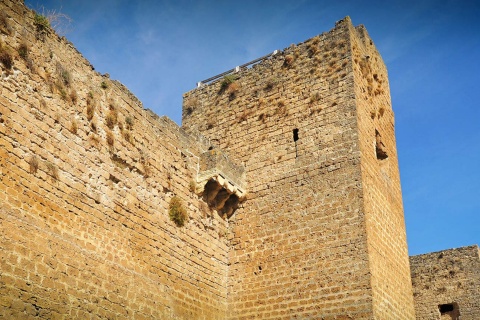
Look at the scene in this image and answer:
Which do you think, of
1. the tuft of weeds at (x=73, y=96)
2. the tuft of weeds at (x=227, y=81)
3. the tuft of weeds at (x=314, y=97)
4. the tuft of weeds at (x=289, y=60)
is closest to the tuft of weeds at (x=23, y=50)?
the tuft of weeds at (x=73, y=96)

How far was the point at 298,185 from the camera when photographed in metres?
11.8

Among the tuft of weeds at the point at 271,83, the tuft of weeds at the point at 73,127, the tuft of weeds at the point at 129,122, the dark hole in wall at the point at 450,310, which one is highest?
the tuft of weeds at the point at 271,83

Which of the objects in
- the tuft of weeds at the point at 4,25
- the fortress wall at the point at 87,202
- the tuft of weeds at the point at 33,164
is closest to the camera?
the fortress wall at the point at 87,202

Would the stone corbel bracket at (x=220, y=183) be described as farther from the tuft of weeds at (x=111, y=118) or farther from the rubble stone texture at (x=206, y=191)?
the tuft of weeds at (x=111, y=118)

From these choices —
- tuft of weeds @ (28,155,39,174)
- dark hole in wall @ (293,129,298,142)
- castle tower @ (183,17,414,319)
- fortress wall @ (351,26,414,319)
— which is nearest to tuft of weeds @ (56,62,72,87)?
tuft of weeds @ (28,155,39,174)

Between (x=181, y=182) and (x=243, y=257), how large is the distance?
203cm

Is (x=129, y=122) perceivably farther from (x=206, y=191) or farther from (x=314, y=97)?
(x=314, y=97)

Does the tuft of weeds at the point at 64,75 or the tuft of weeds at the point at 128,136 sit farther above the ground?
the tuft of weeds at the point at 64,75

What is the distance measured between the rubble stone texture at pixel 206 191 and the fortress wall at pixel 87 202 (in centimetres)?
2

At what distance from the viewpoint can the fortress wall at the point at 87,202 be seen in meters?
7.60

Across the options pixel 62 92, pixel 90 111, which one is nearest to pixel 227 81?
pixel 90 111

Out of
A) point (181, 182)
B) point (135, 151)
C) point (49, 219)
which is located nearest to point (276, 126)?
point (181, 182)

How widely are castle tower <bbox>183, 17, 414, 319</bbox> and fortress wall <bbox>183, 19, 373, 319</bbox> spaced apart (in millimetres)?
21

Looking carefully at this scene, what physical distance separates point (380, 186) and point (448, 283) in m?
8.20
